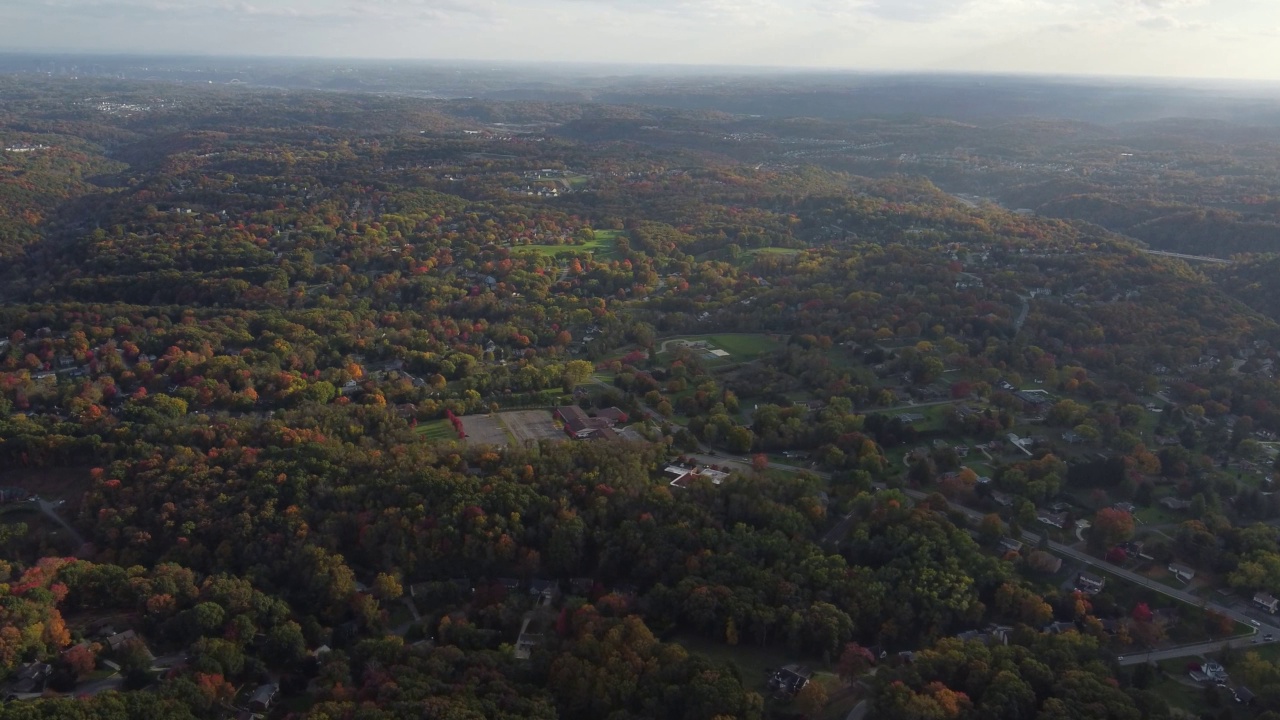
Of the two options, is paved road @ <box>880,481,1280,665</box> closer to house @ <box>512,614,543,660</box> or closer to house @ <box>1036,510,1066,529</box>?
house @ <box>1036,510,1066,529</box>

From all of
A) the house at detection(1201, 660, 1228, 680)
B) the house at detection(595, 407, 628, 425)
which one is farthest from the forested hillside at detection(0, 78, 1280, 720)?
the house at detection(595, 407, 628, 425)

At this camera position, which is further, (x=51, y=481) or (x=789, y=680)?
(x=51, y=481)

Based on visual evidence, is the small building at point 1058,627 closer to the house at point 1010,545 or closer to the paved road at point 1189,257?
the house at point 1010,545

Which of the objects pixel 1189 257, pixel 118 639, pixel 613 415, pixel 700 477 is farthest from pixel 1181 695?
pixel 1189 257

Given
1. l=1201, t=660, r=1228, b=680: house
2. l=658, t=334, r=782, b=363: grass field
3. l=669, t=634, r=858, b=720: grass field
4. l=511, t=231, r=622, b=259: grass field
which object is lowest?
l=669, t=634, r=858, b=720: grass field

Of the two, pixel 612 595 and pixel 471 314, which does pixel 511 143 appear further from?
pixel 612 595

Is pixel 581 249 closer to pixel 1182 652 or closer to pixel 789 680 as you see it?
pixel 789 680
